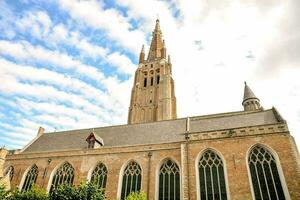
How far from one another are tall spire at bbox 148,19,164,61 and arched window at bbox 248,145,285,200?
4642 cm

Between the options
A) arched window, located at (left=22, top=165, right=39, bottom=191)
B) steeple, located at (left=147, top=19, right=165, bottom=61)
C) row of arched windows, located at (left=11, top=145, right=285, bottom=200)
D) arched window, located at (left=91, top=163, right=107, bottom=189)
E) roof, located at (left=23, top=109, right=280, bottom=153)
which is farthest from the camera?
steeple, located at (left=147, top=19, right=165, bottom=61)

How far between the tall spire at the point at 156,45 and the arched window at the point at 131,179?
4338 cm

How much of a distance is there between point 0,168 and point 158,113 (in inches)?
1144

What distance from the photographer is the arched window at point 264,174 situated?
15930 mm

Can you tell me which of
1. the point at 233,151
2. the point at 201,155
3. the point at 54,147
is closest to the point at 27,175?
the point at 54,147

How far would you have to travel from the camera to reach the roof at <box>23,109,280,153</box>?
22547mm

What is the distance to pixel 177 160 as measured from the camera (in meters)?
20.2

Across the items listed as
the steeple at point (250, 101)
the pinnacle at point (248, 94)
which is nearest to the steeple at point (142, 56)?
the pinnacle at point (248, 94)

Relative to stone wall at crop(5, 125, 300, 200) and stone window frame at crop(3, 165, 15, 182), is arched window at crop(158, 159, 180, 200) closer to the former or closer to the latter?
stone wall at crop(5, 125, 300, 200)

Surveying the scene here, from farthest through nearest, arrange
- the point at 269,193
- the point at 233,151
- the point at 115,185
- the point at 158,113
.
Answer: the point at 158,113 → the point at 115,185 → the point at 233,151 → the point at 269,193

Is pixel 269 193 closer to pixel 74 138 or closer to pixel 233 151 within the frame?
pixel 233 151

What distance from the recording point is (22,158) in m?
26.6

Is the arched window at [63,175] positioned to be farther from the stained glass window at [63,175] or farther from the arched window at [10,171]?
the arched window at [10,171]

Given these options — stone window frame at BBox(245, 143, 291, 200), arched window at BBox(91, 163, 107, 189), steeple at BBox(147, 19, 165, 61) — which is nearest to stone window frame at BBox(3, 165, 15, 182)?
arched window at BBox(91, 163, 107, 189)
